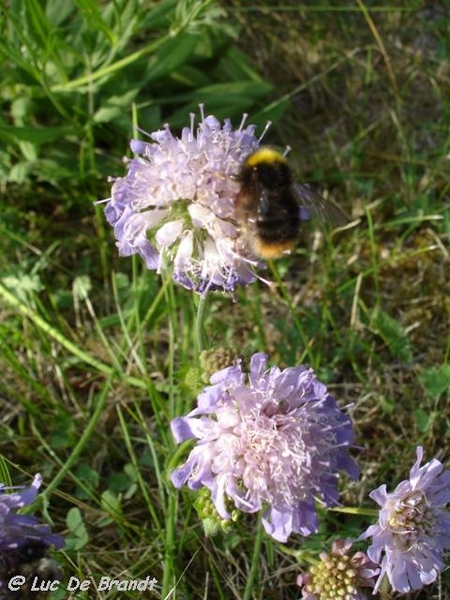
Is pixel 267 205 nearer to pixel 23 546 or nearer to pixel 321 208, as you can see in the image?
pixel 321 208

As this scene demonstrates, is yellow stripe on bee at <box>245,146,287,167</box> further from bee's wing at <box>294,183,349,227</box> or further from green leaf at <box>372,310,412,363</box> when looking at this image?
green leaf at <box>372,310,412,363</box>

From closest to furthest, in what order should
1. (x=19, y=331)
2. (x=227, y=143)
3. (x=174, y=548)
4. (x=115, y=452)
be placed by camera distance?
(x=227, y=143) → (x=174, y=548) → (x=115, y=452) → (x=19, y=331)

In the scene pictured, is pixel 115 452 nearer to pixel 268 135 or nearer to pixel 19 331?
pixel 19 331

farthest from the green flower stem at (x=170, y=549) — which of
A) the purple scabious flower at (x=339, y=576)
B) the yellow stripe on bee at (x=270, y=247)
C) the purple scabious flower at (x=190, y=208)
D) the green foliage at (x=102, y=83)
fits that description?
the green foliage at (x=102, y=83)

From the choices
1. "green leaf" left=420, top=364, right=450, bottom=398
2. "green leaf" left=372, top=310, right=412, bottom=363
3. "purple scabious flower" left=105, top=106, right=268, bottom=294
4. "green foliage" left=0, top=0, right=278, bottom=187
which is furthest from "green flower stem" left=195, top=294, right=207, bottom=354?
"green foliage" left=0, top=0, right=278, bottom=187

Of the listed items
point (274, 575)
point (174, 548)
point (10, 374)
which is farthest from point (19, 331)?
point (274, 575)

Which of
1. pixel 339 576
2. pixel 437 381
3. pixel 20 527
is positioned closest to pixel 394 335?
pixel 437 381

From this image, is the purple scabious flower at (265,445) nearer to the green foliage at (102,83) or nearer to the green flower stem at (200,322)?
the green flower stem at (200,322)
